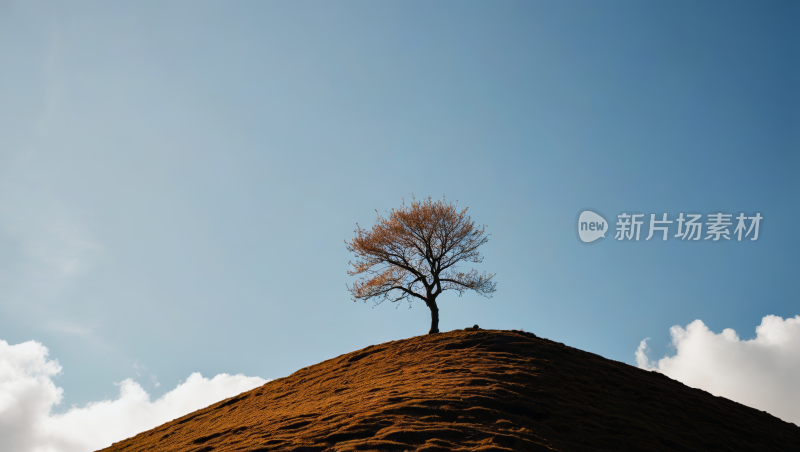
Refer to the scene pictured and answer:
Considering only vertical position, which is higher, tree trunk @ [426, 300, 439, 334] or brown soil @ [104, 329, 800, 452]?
tree trunk @ [426, 300, 439, 334]

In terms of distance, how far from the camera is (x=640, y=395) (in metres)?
13.7

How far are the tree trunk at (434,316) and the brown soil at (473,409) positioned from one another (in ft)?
12.1

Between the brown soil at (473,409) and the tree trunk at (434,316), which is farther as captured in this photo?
the tree trunk at (434,316)

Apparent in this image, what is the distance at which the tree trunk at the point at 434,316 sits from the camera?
22.8 meters

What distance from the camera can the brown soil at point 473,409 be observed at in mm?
9016

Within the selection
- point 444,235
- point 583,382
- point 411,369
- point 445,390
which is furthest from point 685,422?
point 444,235

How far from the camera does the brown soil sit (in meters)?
9.02

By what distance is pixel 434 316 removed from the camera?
2342 centimetres

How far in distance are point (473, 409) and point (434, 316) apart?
13.4 metres

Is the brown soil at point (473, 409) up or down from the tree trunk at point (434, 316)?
down

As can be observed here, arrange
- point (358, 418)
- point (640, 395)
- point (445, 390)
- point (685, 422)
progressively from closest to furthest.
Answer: point (358, 418) < point (445, 390) < point (685, 422) < point (640, 395)

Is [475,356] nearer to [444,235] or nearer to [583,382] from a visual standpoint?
[583,382]

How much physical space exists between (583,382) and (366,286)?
44.3 ft

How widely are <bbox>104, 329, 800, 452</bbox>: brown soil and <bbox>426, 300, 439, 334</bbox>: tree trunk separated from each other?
3.69 metres
